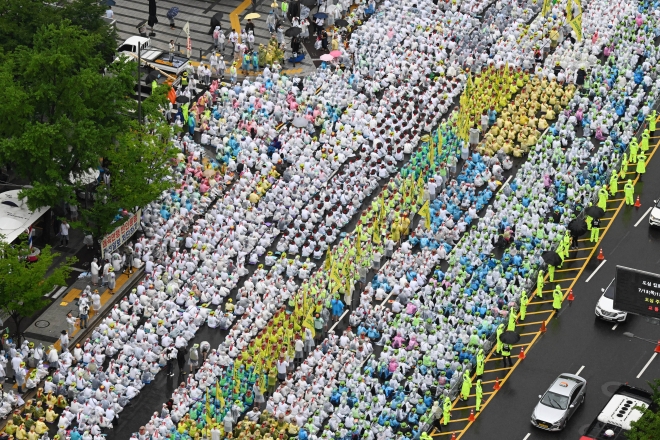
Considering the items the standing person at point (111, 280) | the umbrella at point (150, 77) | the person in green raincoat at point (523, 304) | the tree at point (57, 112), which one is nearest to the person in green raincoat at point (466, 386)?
the person in green raincoat at point (523, 304)

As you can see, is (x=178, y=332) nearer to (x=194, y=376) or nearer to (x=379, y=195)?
(x=194, y=376)

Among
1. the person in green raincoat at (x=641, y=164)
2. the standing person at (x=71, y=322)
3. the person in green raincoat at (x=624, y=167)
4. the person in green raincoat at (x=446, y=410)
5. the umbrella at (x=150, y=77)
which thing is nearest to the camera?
the person in green raincoat at (x=446, y=410)

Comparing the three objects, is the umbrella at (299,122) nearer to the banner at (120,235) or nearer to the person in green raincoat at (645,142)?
the banner at (120,235)

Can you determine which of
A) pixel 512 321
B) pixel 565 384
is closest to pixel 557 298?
pixel 512 321

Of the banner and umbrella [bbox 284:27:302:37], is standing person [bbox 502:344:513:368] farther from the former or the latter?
umbrella [bbox 284:27:302:37]

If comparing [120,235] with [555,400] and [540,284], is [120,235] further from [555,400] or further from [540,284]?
[555,400]

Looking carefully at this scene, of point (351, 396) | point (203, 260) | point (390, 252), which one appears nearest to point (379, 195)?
point (390, 252)
